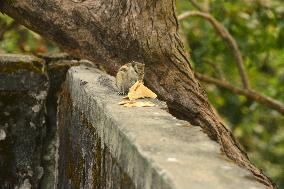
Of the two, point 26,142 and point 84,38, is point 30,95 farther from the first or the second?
point 84,38

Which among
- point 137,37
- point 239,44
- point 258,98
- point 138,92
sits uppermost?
point 137,37

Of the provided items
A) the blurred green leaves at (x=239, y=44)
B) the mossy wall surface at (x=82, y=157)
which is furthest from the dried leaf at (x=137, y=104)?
the blurred green leaves at (x=239, y=44)

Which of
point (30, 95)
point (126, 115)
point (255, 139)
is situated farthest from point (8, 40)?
point (255, 139)

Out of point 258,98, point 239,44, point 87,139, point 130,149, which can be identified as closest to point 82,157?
point 87,139

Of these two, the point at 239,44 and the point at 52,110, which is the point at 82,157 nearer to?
the point at 52,110

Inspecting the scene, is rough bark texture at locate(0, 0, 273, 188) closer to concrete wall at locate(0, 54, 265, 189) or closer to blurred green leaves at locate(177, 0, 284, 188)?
concrete wall at locate(0, 54, 265, 189)

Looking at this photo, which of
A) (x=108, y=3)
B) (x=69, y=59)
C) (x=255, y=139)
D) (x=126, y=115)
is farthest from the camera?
(x=255, y=139)
